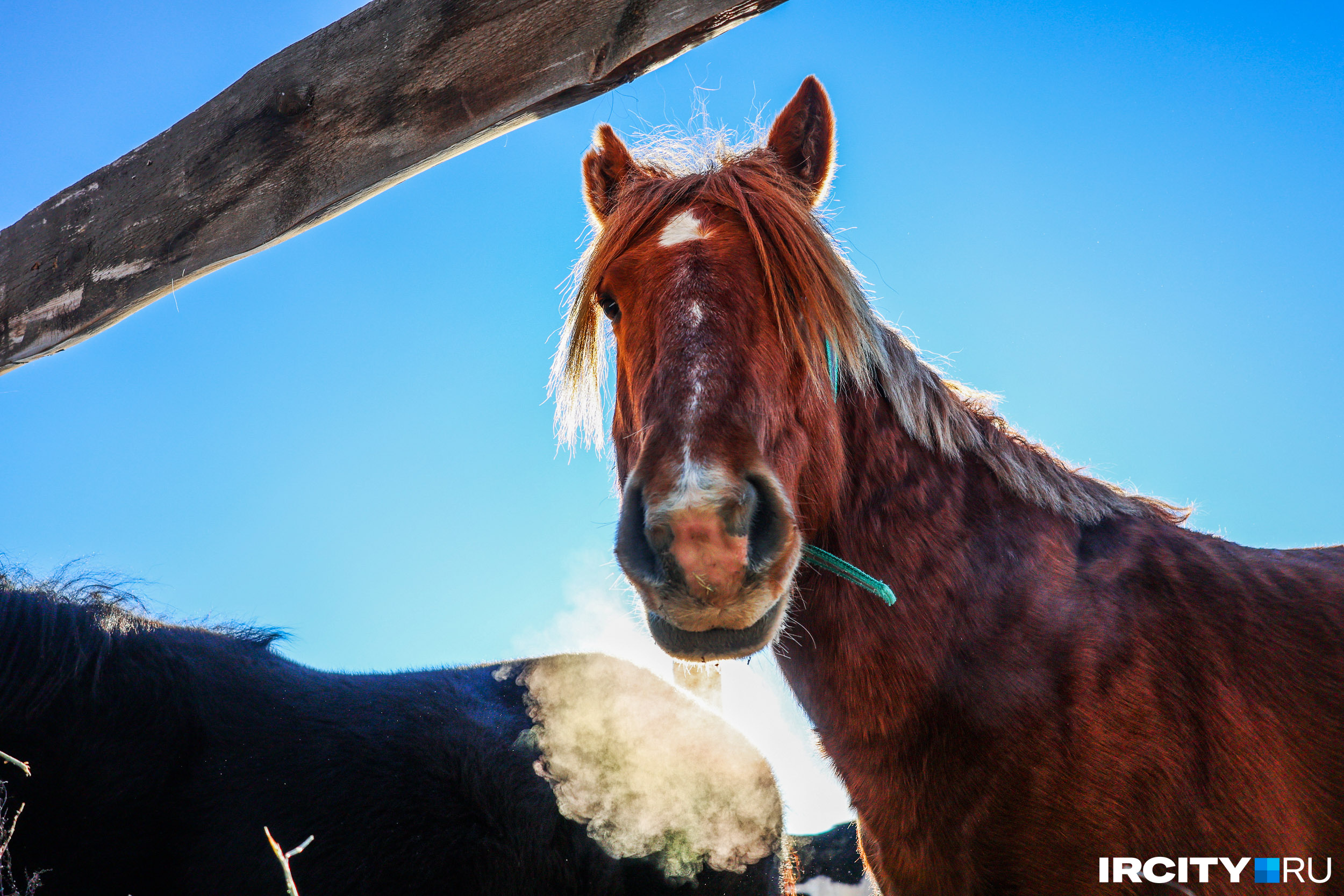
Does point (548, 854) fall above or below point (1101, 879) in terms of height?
below

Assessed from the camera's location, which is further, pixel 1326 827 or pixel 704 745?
pixel 704 745

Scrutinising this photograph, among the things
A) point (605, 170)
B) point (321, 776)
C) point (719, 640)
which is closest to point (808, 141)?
point (605, 170)

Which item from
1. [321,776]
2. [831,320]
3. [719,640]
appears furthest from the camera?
[321,776]

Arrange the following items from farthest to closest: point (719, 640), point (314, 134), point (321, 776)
Answer: point (321, 776) < point (314, 134) < point (719, 640)

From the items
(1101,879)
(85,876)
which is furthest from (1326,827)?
(85,876)

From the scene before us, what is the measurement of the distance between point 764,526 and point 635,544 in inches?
11.8

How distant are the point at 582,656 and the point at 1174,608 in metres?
2.72

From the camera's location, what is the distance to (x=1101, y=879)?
166cm

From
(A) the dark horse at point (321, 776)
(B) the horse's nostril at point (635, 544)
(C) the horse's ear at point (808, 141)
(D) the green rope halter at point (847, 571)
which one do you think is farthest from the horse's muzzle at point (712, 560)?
(A) the dark horse at point (321, 776)

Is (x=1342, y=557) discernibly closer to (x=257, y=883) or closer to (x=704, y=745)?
(x=704, y=745)

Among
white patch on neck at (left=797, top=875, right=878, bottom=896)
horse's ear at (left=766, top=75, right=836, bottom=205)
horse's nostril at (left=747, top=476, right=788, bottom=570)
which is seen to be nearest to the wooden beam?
horse's ear at (left=766, top=75, right=836, bottom=205)

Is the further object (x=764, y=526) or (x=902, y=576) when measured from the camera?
(x=902, y=576)

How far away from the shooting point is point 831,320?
2.04 metres

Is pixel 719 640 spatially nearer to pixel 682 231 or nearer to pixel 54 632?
pixel 682 231
